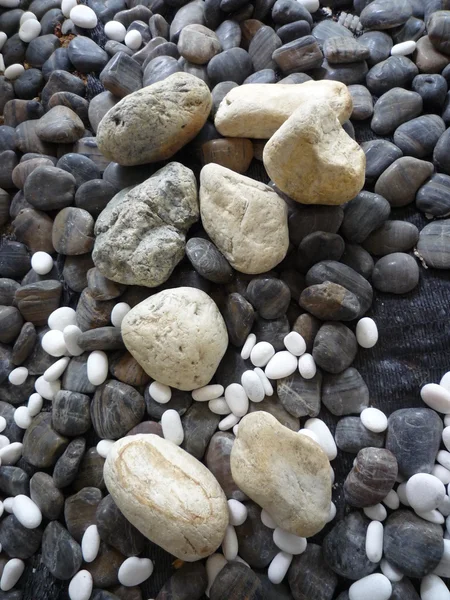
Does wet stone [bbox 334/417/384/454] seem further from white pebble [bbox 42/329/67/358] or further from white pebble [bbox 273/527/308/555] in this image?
white pebble [bbox 42/329/67/358]

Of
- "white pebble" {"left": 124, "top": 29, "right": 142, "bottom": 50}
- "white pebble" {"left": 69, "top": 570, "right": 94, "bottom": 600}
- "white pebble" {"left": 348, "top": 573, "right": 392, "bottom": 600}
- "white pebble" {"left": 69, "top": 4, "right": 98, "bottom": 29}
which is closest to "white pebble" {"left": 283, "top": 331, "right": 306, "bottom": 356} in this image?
"white pebble" {"left": 348, "top": 573, "right": 392, "bottom": 600}

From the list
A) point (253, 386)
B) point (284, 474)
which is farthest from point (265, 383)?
point (284, 474)

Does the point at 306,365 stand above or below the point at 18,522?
above

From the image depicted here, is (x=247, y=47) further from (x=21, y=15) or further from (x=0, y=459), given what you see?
(x=0, y=459)

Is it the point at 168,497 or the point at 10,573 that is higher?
the point at 168,497

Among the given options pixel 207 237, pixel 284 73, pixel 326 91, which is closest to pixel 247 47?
pixel 284 73

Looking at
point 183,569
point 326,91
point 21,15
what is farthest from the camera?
point 21,15

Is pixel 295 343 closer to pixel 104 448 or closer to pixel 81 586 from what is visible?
pixel 104 448
